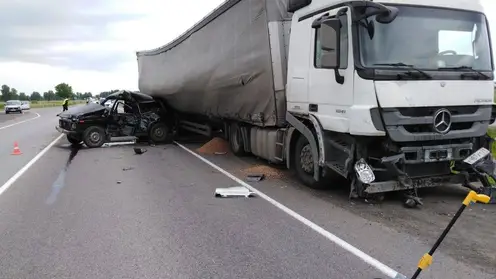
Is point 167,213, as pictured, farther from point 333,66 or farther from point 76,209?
point 333,66

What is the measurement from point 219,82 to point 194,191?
4.82 metres

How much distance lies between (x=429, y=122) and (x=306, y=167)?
7.65ft

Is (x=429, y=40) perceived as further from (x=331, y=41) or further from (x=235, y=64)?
(x=235, y=64)

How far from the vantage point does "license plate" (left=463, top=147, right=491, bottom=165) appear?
6.16 m

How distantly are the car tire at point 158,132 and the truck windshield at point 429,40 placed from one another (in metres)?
11.6

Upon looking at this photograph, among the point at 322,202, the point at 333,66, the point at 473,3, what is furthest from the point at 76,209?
the point at 473,3

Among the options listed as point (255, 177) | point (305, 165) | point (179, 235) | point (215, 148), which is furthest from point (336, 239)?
point (215, 148)

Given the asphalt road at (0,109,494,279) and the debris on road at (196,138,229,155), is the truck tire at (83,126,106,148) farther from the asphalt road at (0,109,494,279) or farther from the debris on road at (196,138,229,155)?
the asphalt road at (0,109,494,279)

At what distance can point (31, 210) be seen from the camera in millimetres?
6797

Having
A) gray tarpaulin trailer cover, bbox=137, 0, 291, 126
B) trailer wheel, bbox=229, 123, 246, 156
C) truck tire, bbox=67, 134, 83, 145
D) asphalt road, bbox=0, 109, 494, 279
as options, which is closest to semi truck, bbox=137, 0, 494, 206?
gray tarpaulin trailer cover, bbox=137, 0, 291, 126

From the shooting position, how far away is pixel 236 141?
12.2 m

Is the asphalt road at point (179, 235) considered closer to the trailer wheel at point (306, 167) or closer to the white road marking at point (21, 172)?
the white road marking at point (21, 172)

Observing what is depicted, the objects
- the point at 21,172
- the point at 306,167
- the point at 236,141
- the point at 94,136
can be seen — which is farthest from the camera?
the point at 94,136

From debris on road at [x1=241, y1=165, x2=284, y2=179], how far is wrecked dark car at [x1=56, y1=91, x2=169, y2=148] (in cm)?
728
